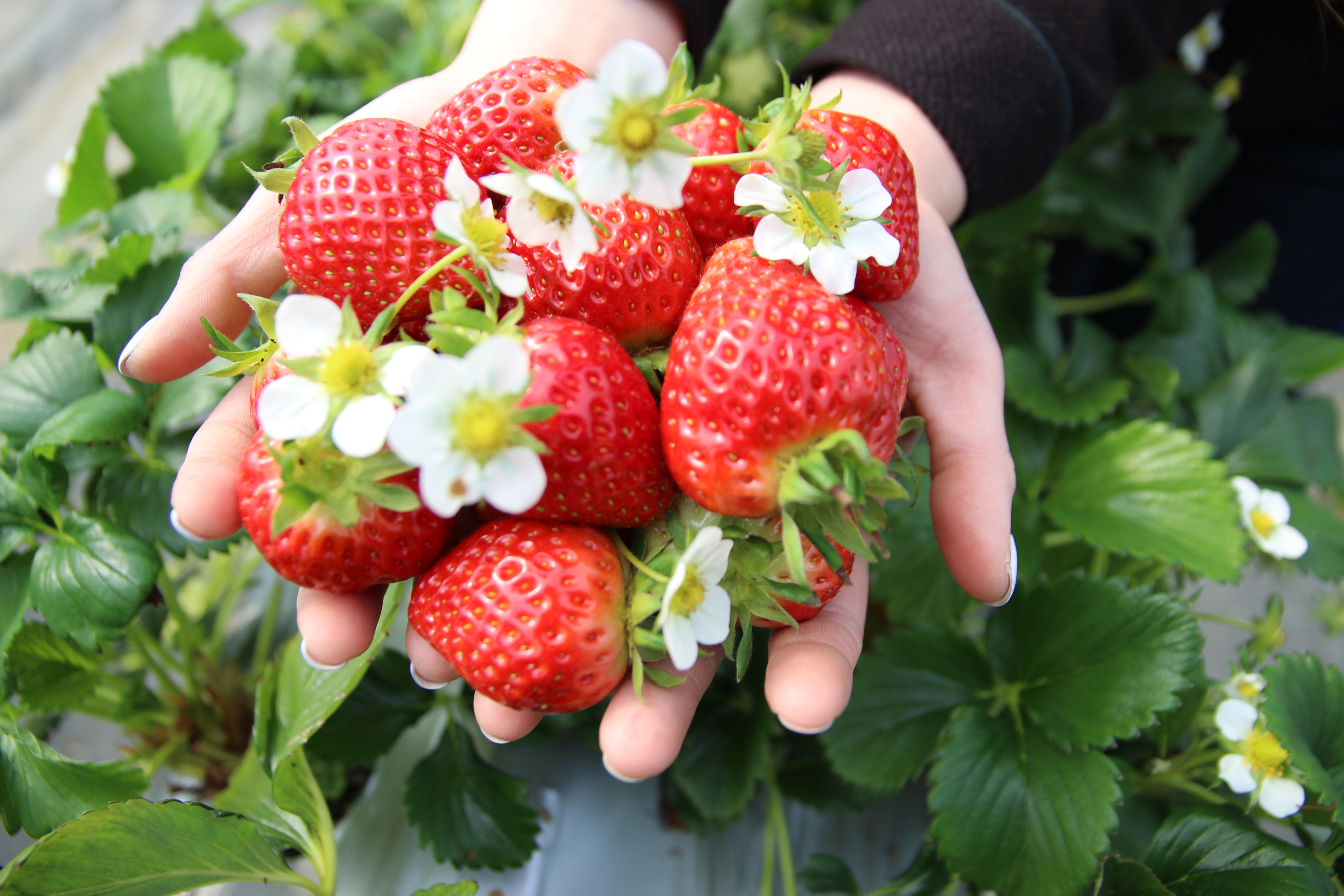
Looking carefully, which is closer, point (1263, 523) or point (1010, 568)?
point (1010, 568)

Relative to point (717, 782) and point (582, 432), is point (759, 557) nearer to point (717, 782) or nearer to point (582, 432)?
point (582, 432)

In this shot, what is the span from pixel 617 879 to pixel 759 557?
0.65 meters

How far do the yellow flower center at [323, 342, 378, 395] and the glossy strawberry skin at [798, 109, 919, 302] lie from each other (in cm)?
44

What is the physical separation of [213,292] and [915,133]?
873mm

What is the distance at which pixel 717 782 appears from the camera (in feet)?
3.52

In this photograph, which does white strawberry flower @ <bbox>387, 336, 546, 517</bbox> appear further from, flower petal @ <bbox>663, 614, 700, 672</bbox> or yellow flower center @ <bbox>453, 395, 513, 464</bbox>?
flower petal @ <bbox>663, 614, 700, 672</bbox>

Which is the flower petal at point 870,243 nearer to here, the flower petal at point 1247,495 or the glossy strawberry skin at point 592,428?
the glossy strawberry skin at point 592,428

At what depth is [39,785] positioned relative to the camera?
0.88 metres

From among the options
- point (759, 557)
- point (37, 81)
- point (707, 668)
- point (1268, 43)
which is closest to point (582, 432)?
point (759, 557)

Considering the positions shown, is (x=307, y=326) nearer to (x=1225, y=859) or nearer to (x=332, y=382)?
(x=332, y=382)

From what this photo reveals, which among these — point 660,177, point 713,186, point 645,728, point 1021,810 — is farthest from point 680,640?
point 1021,810

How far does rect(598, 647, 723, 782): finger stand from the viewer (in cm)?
72

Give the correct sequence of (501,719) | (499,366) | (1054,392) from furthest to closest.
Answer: (1054,392), (501,719), (499,366)

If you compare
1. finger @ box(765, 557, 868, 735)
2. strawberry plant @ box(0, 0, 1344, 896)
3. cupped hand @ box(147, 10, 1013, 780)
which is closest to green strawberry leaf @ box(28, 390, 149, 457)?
strawberry plant @ box(0, 0, 1344, 896)
